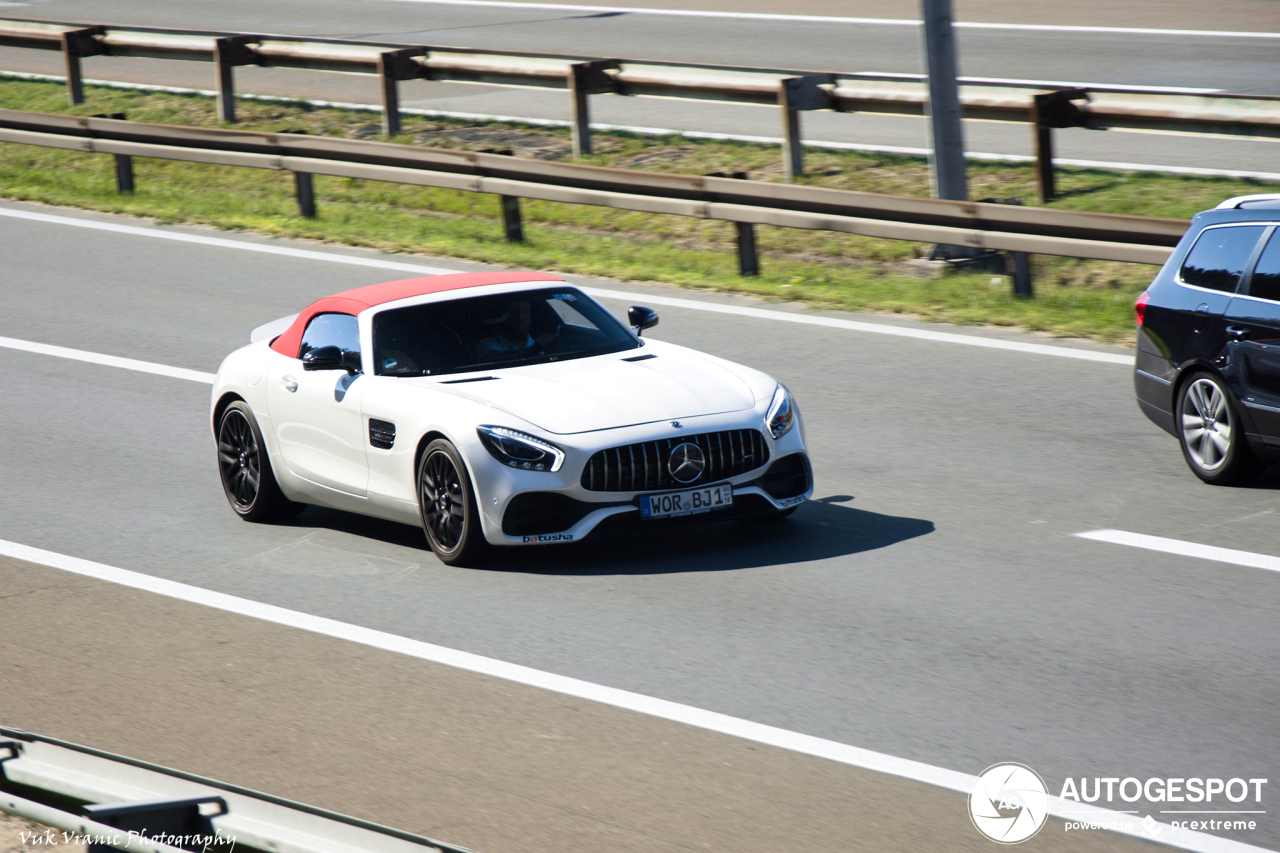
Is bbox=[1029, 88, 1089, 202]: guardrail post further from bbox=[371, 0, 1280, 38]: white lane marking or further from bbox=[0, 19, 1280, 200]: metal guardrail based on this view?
bbox=[371, 0, 1280, 38]: white lane marking

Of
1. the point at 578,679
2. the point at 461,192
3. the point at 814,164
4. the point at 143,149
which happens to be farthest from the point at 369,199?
the point at 578,679

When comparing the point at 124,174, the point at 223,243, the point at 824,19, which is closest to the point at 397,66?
the point at 124,174

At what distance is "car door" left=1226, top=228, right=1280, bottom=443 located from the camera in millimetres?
9188

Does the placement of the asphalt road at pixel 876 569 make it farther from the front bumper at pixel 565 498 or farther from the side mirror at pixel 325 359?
the side mirror at pixel 325 359

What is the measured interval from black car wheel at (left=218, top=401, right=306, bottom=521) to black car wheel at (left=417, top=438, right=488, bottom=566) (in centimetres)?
150

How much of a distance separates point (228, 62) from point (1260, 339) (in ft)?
53.7

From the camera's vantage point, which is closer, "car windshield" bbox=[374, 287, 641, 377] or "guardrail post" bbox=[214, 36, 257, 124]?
"car windshield" bbox=[374, 287, 641, 377]

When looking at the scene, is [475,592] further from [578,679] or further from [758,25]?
[758,25]

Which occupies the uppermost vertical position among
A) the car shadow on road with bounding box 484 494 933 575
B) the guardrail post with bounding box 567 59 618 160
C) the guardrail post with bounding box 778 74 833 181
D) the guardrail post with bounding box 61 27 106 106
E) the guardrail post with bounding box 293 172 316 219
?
the guardrail post with bounding box 61 27 106 106

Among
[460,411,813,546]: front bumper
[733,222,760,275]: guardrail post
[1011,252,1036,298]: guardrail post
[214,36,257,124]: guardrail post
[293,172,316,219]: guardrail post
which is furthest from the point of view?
[214,36,257,124]: guardrail post

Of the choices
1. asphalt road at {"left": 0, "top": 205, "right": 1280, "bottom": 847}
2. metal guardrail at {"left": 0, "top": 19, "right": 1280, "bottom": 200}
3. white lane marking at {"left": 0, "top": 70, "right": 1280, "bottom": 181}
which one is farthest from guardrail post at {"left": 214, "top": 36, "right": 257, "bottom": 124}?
asphalt road at {"left": 0, "top": 205, "right": 1280, "bottom": 847}

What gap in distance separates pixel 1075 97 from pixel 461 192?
7158mm

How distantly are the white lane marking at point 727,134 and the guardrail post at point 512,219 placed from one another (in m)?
3.21

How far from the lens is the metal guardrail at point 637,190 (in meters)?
13.7
